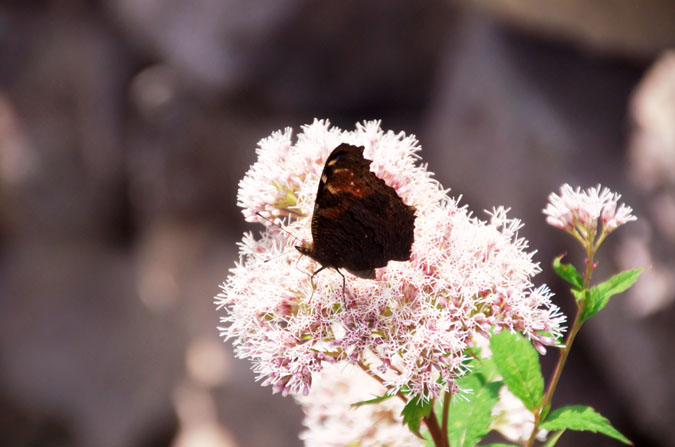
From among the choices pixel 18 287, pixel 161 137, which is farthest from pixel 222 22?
pixel 18 287

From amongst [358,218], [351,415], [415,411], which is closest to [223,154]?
[351,415]

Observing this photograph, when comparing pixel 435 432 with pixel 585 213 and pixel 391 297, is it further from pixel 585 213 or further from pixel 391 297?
pixel 585 213

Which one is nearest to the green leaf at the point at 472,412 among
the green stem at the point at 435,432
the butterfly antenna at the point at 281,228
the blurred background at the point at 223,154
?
the green stem at the point at 435,432

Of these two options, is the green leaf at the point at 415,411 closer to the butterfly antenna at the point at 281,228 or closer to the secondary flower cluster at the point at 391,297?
the secondary flower cluster at the point at 391,297

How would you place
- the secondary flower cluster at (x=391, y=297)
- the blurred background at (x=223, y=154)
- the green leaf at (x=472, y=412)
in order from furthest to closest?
the blurred background at (x=223, y=154) < the green leaf at (x=472, y=412) < the secondary flower cluster at (x=391, y=297)

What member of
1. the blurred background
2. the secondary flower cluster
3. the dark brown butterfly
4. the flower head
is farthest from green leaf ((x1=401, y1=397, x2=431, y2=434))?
the blurred background

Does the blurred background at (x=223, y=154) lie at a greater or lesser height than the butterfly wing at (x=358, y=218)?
greater

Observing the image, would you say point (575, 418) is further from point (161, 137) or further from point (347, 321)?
point (161, 137)
